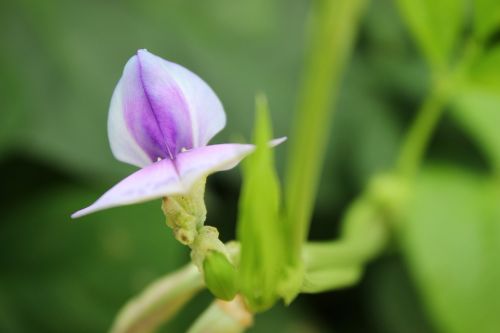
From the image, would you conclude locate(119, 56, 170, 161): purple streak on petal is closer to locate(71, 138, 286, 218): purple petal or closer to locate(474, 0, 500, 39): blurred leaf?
locate(71, 138, 286, 218): purple petal

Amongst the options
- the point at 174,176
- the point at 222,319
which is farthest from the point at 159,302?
the point at 174,176

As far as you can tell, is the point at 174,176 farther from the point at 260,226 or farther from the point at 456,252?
the point at 456,252

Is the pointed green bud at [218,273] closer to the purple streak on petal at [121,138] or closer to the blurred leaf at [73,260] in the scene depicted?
the purple streak on petal at [121,138]

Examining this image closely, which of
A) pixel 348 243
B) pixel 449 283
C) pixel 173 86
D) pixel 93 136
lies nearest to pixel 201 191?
pixel 173 86

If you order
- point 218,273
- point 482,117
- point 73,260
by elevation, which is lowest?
point 73,260

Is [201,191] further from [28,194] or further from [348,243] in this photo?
[28,194]

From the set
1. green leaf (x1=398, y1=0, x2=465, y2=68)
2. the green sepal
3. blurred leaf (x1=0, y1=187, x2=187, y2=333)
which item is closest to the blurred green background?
blurred leaf (x1=0, y1=187, x2=187, y2=333)
